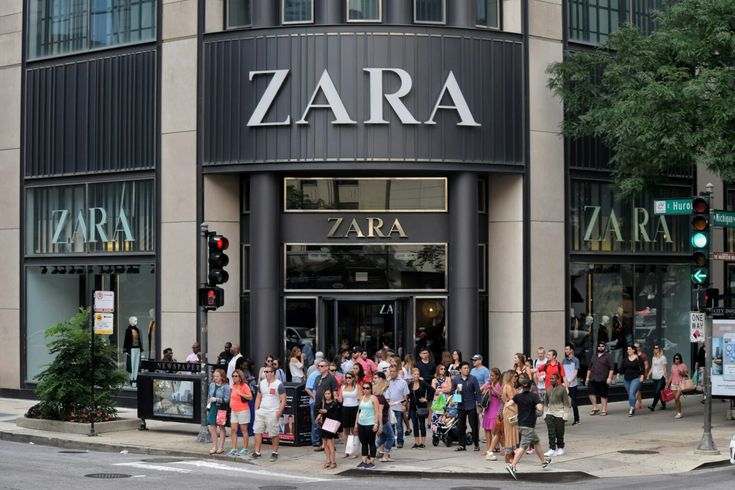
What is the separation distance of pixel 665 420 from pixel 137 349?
1446 cm

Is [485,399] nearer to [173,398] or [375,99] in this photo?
[173,398]

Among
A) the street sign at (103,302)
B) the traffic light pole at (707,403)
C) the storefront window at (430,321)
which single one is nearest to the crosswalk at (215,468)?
the street sign at (103,302)

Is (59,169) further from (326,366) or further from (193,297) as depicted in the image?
(326,366)

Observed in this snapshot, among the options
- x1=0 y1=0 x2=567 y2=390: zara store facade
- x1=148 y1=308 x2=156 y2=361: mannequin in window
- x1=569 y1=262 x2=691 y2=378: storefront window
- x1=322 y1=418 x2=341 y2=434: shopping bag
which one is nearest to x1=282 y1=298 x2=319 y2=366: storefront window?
x1=0 y1=0 x2=567 y2=390: zara store facade

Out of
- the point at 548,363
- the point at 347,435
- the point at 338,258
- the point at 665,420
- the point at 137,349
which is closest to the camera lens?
the point at 347,435

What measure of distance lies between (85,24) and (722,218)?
1916 centimetres

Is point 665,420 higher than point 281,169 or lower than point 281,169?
lower

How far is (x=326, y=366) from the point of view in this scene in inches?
939

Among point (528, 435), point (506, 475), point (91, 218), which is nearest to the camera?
point (506, 475)

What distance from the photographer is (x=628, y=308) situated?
35.1m

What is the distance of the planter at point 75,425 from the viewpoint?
1085 inches

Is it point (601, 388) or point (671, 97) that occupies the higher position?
point (671, 97)

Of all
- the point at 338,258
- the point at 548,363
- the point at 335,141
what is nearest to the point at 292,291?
the point at 338,258

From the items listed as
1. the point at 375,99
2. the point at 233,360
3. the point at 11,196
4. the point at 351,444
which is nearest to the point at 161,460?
the point at 351,444
